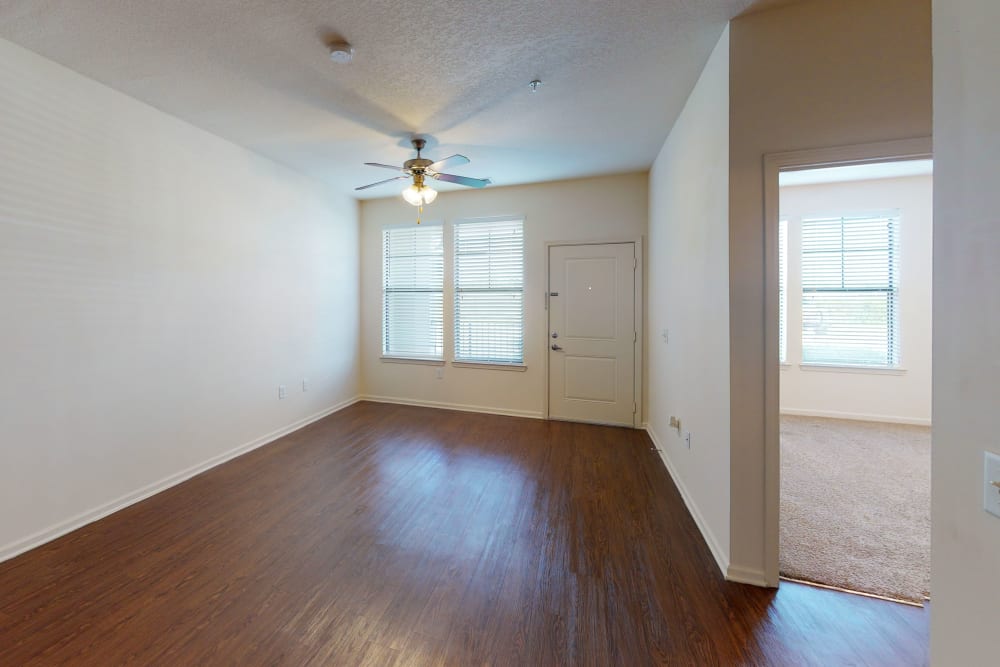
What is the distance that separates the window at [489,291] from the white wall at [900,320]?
131 inches

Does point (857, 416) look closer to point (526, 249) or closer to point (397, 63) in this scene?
point (526, 249)

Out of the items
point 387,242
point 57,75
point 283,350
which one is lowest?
point 283,350

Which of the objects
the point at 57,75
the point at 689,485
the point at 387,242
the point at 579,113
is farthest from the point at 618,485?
the point at 57,75

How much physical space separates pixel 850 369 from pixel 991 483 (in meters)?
4.85

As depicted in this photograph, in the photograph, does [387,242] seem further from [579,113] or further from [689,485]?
[689,485]

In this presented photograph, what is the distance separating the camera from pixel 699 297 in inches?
89.0

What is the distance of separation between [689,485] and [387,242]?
439cm

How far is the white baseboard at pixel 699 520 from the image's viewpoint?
73.1 inches

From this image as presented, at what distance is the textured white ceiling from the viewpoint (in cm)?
175

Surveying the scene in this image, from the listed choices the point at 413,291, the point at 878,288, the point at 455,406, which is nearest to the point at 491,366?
the point at 455,406

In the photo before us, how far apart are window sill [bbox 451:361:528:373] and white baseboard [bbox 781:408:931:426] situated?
3319 mm

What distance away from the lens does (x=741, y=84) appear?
5.72 ft

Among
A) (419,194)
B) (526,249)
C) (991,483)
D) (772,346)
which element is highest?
(419,194)

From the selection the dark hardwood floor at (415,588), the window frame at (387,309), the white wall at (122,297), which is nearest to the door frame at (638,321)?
the dark hardwood floor at (415,588)
